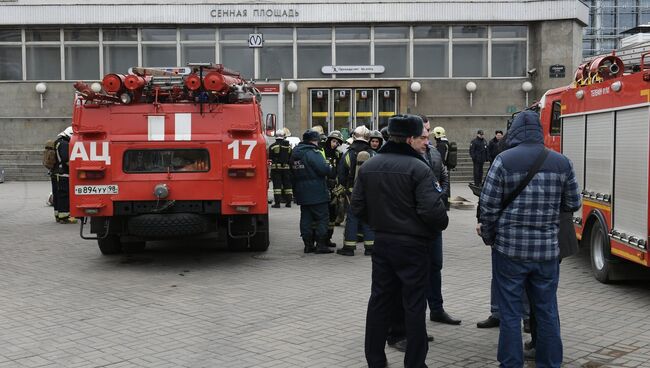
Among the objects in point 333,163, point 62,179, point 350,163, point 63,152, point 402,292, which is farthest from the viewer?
point 62,179

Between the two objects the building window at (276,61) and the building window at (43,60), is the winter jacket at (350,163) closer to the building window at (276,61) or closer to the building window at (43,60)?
the building window at (276,61)

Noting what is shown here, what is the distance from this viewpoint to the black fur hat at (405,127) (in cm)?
526

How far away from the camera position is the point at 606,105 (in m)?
8.34

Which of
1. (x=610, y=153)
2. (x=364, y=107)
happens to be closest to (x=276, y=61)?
(x=364, y=107)

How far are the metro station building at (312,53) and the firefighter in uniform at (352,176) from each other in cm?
1774

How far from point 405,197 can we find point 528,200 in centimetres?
83

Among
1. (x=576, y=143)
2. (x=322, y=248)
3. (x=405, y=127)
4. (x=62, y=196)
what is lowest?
(x=322, y=248)

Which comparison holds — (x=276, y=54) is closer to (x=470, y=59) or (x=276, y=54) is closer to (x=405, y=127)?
(x=470, y=59)

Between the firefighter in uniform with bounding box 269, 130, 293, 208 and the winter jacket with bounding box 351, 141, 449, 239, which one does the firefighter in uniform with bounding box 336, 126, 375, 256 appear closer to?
the winter jacket with bounding box 351, 141, 449, 239

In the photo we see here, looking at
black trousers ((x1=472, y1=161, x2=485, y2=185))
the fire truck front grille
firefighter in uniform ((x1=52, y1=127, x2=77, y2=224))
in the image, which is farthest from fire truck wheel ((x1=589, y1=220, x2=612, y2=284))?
black trousers ((x1=472, y1=161, x2=485, y2=185))

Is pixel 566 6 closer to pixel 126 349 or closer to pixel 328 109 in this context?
pixel 328 109

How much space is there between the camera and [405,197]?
5.12m

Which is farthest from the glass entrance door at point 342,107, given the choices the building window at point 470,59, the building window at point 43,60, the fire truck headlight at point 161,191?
the fire truck headlight at point 161,191

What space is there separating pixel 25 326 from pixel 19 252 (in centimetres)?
483
